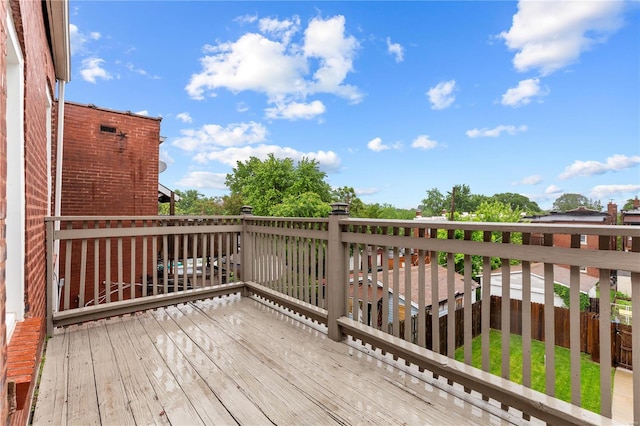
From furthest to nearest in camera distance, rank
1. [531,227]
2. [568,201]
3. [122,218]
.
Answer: [568,201] < [122,218] < [531,227]

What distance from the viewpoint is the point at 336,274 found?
2.67 m

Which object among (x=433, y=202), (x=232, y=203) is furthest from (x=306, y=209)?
(x=433, y=202)

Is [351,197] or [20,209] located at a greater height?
[351,197]

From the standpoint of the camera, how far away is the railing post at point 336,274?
2.67 metres

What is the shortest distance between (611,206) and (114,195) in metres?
35.9

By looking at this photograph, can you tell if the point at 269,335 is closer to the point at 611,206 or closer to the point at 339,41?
the point at 339,41

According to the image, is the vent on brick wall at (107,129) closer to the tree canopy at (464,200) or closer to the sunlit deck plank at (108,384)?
the sunlit deck plank at (108,384)

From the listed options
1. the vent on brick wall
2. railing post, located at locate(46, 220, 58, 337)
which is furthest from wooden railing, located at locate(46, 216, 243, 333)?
the vent on brick wall

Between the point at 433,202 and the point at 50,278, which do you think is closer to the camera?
the point at 50,278

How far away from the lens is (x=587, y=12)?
48.1ft

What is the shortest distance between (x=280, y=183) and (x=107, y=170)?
17738mm

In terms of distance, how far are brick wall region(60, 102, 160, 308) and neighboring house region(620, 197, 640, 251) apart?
291 inches

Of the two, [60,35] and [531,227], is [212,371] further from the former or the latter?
[60,35]

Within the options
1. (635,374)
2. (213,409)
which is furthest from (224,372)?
(635,374)
